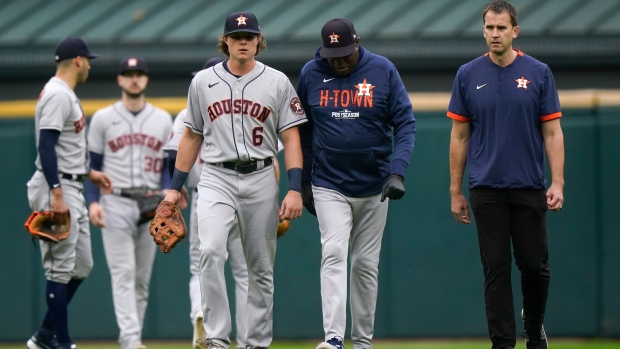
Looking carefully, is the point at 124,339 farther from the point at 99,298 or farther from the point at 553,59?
A: the point at 553,59

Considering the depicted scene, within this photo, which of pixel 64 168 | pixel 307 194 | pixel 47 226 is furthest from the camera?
pixel 64 168

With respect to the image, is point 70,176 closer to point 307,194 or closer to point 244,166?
point 244,166

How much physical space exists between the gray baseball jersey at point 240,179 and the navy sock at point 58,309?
1.53 m

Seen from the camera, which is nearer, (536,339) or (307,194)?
(536,339)

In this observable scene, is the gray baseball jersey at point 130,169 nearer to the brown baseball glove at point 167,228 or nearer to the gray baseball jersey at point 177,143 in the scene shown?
the gray baseball jersey at point 177,143

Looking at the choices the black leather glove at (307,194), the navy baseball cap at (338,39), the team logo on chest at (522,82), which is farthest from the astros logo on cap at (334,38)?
the team logo on chest at (522,82)

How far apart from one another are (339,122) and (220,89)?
0.75 m

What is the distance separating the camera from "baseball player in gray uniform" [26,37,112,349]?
7.48 meters

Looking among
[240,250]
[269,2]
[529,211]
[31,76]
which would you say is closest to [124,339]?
[240,250]

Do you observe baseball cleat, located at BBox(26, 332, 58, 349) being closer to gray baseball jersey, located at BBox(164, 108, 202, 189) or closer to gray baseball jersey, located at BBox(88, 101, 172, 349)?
gray baseball jersey, located at BBox(88, 101, 172, 349)

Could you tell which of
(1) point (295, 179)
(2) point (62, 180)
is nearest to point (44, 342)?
(2) point (62, 180)

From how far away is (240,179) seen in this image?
658 centimetres

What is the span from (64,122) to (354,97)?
2146 millimetres

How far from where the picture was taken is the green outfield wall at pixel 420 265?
9.67 meters
